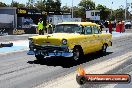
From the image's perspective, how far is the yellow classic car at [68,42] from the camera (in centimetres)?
1221

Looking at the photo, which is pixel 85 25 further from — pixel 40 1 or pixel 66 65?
pixel 40 1

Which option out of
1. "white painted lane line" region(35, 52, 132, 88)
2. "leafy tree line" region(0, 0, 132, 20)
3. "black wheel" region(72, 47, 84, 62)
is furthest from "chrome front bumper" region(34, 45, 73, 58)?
"leafy tree line" region(0, 0, 132, 20)

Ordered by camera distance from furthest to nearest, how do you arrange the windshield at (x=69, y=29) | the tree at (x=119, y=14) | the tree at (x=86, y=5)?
the tree at (x=119, y=14) → the tree at (x=86, y=5) → the windshield at (x=69, y=29)

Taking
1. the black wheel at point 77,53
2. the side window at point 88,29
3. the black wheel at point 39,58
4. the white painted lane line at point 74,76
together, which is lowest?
the white painted lane line at point 74,76

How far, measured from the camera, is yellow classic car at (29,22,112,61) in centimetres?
1221

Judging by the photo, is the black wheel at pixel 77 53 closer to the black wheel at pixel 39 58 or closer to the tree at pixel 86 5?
the black wheel at pixel 39 58

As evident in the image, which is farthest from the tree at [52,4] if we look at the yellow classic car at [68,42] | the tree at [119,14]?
the yellow classic car at [68,42]

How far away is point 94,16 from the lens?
82500 mm

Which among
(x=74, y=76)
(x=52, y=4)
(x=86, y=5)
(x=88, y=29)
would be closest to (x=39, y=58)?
(x=88, y=29)

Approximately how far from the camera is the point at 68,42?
1212cm

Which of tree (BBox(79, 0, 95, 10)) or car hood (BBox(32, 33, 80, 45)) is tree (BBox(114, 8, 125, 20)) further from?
car hood (BBox(32, 33, 80, 45))

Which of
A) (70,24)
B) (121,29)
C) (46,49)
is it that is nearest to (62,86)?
(46,49)

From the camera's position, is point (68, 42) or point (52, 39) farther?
point (52, 39)

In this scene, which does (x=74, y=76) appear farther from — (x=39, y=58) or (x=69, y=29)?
(x=69, y=29)
